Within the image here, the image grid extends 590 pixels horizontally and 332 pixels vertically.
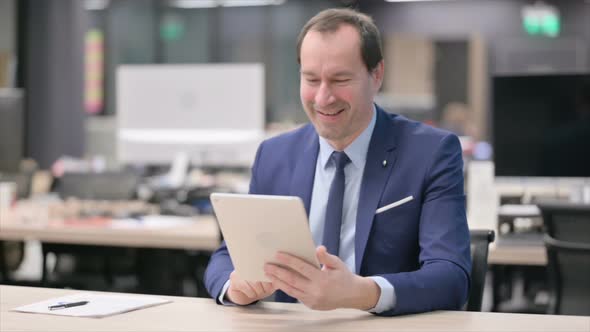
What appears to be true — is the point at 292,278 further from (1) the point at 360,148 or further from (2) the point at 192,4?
(2) the point at 192,4

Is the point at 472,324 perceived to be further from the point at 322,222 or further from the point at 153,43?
the point at 153,43

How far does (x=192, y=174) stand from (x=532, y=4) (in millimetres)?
7806

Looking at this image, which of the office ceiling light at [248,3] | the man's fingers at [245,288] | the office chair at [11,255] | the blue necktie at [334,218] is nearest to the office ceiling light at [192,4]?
the office ceiling light at [248,3]

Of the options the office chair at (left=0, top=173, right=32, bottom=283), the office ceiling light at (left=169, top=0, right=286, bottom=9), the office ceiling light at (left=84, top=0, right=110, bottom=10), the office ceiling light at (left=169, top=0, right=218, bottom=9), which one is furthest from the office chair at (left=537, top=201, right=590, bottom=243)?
the office ceiling light at (left=84, top=0, right=110, bottom=10)

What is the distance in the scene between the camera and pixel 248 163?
4590 mm

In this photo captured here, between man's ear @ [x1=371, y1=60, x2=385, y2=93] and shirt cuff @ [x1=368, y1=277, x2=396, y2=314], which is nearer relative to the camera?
shirt cuff @ [x1=368, y1=277, x2=396, y2=314]

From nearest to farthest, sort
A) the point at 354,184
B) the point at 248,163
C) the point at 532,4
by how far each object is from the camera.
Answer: the point at 354,184 → the point at 248,163 → the point at 532,4

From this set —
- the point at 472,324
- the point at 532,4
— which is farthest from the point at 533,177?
the point at 532,4

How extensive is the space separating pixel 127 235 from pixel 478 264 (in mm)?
2083

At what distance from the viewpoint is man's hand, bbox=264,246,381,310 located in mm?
1712

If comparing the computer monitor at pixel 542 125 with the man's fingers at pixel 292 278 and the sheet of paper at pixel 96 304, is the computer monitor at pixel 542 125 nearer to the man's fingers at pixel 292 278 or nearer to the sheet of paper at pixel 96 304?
the sheet of paper at pixel 96 304

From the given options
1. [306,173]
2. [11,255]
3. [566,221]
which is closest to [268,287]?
[306,173]

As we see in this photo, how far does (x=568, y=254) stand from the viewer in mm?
3277

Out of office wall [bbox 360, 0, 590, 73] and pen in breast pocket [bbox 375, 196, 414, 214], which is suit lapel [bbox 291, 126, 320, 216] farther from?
office wall [bbox 360, 0, 590, 73]
